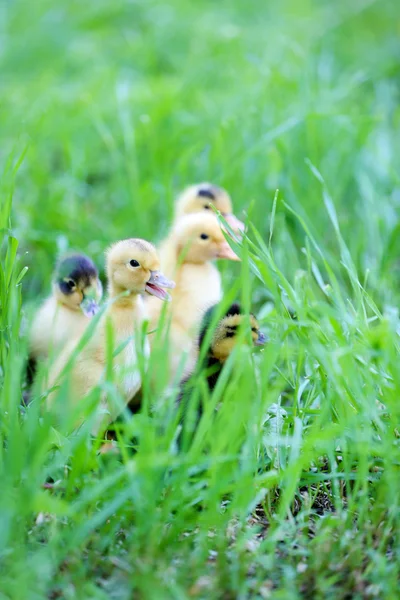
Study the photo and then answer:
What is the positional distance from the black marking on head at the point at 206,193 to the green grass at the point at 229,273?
1.11ft

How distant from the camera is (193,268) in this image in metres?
3.71

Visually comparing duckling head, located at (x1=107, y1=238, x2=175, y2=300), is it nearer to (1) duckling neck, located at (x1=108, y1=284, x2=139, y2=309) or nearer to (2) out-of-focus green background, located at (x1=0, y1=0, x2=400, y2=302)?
(1) duckling neck, located at (x1=108, y1=284, x2=139, y2=309)

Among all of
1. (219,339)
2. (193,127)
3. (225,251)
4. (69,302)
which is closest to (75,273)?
(69,302)

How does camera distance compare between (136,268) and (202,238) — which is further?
(202,238)

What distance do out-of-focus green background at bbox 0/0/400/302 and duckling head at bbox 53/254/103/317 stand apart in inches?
20.7

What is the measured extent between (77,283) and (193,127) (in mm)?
2056

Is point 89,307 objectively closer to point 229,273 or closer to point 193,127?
point 229,273

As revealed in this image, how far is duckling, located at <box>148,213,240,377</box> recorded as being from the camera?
350 centimetres

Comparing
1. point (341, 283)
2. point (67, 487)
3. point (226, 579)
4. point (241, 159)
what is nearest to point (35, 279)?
point (241, 159)

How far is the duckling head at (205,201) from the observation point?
4020 mm

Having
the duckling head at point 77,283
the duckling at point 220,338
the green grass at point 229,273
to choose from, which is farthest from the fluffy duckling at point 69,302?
the duckling at point 220,338

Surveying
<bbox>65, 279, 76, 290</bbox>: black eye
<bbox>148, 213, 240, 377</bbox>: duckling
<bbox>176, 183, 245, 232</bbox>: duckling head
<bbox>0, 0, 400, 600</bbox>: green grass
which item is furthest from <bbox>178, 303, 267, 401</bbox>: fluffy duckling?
<bbox>176, 183, 245, 232</bbox>: duckling head

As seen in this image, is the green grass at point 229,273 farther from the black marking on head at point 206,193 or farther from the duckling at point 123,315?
the black marking on head at point 206,193

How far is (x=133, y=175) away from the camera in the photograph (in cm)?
455
